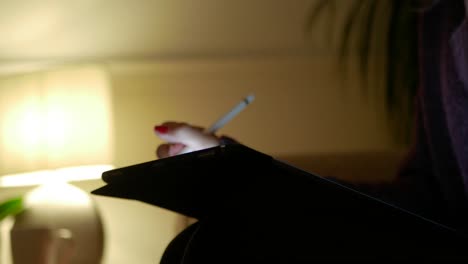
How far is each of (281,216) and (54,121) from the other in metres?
0.47

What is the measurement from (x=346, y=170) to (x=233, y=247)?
0.61 m

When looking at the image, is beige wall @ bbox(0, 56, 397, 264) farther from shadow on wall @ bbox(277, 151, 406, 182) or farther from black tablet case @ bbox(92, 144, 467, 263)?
black tablet case @ bbox(92, 144, 467, 263)

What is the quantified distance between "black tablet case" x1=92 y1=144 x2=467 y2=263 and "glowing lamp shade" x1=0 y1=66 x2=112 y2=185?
0.29m

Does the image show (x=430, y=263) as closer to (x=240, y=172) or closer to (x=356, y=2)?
(x=240, y=172)

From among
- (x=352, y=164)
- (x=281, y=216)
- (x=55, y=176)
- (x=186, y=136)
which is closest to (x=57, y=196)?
(x=55, y=176)

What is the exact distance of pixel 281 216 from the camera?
0.54 meters

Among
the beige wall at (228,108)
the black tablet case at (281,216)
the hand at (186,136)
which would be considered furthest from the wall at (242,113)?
the black tablet case at (281,216)

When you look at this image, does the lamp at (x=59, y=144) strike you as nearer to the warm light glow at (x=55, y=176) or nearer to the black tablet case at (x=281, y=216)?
the warm light glow at (x=55, y=176)

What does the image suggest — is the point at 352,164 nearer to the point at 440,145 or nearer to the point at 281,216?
the point at 440,145

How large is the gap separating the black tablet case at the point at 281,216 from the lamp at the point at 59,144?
0.27 m

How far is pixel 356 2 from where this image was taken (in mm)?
1144

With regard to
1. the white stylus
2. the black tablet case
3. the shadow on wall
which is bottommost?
the shadow on wall

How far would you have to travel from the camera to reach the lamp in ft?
2.60

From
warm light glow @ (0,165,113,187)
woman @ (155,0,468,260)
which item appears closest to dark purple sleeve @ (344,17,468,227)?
woman @ (155,0,468,260)
